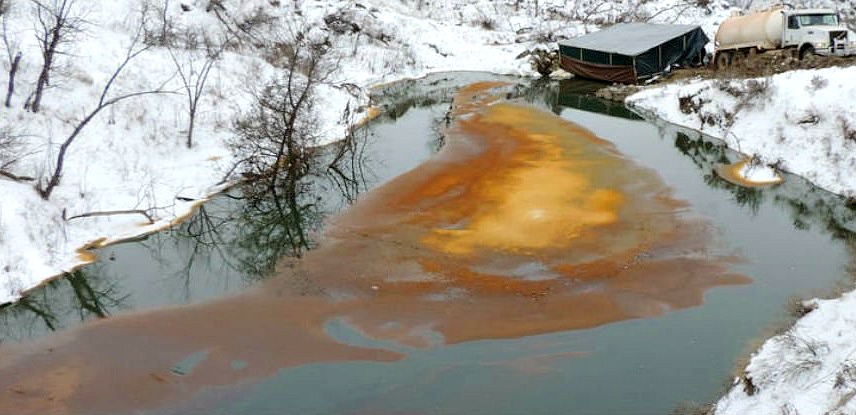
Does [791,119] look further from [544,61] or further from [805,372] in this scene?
[544,61]

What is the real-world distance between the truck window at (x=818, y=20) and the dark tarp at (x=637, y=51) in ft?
26.5

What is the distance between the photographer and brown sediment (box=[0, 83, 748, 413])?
14.4 metres

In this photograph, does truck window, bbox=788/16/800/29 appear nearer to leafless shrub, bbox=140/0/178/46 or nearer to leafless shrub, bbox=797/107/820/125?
leafless shrub, bbox=797/107/820/125

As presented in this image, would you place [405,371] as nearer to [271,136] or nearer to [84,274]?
[84,274]

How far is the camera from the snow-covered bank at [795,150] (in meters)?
10.9

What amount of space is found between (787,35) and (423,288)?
2616cm

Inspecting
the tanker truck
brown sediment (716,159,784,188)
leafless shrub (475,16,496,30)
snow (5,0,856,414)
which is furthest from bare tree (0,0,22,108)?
leafless shrub (475,16,496,30)

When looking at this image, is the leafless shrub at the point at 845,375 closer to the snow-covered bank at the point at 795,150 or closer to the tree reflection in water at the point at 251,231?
the snow-covered bank at the point at 795,150

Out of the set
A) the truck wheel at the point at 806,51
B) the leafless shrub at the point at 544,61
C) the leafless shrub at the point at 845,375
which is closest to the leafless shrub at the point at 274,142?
the leafless shrub at the point at 845,375

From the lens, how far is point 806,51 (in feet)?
110

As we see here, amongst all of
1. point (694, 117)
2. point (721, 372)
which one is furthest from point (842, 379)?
point (694, 117)

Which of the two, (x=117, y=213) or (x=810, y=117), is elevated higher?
(x=810, y=117)

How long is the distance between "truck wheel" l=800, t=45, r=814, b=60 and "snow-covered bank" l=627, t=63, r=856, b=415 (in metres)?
4.62

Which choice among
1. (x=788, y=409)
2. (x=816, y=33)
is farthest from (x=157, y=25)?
(x=788, y=409)
